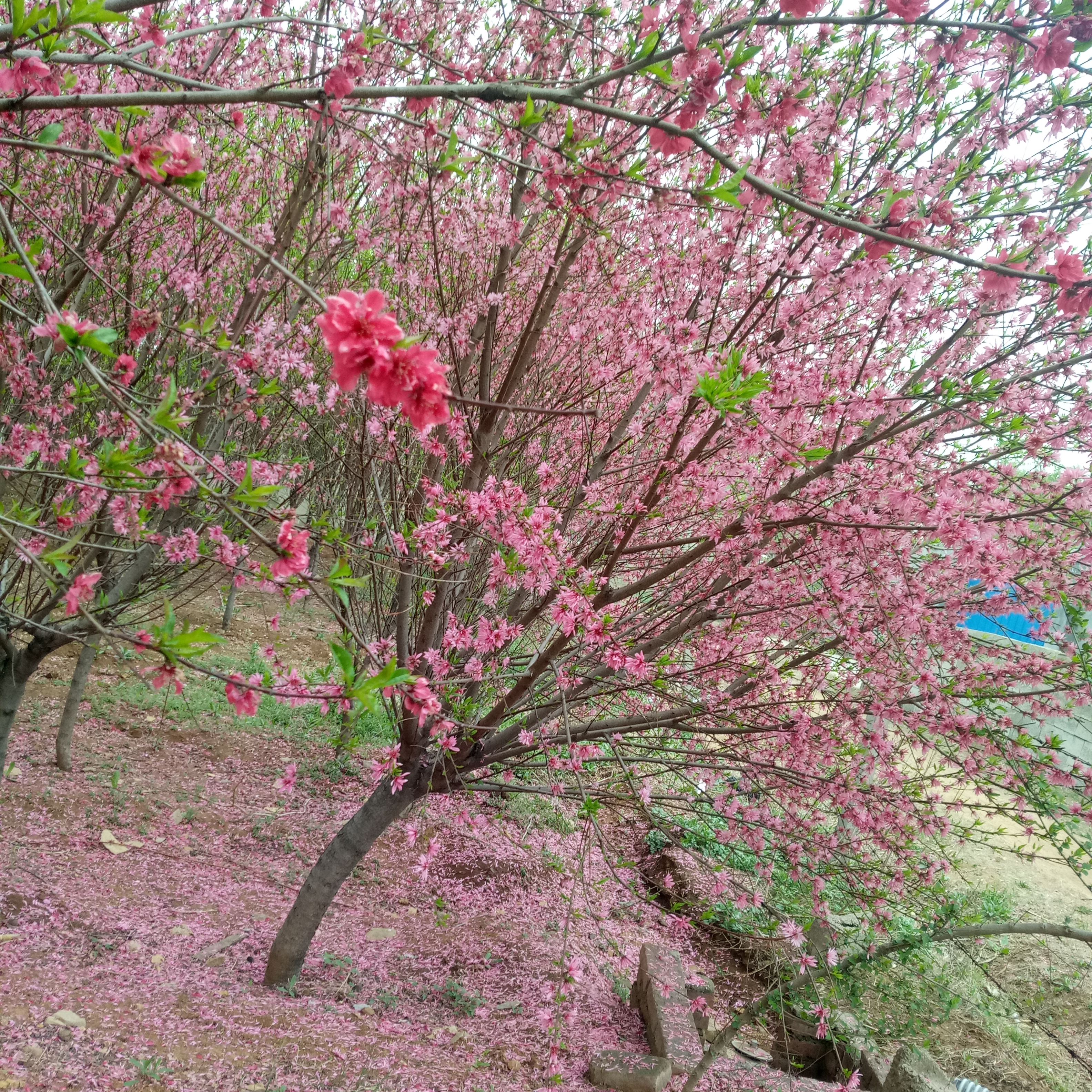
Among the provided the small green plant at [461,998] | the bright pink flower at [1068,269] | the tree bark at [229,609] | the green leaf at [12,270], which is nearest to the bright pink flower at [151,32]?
the green leaf at [12,270]

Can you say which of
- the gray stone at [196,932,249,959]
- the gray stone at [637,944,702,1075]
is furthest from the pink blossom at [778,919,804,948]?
the gray stone at [196,932,249,959]

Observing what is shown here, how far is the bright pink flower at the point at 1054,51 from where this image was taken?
1872mm

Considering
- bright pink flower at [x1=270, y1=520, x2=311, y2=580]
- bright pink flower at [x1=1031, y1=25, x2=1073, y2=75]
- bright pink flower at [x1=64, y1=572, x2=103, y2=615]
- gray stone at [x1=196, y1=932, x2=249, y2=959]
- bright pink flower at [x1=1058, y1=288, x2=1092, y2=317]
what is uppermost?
bright pink flower at [x1=1031, y1=25, x2=1073, y2=75]

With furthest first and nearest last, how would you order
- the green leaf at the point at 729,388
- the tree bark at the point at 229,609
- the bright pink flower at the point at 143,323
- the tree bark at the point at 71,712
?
the tree bark at the point at 229,609 → the tree bark at the point at 71,712 → the green leaf at the point at 729,388 → the bright pink flower at the point at 143,323

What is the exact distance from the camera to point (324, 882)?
452 centimetres

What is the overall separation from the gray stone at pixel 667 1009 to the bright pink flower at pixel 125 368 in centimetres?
475

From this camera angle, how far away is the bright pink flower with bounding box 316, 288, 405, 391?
1.09 meters

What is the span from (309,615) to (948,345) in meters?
12.9

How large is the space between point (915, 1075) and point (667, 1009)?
1700 millimetres

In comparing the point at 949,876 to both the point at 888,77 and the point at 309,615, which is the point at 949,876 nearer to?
the point at 888,77

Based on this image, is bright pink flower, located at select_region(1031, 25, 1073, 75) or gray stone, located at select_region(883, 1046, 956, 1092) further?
gray stone, located at select_region(883, 1046, 956, 1092)

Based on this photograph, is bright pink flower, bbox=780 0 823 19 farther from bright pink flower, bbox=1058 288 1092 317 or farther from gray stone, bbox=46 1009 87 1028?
gray stone, bbox=46 1009 87 1028

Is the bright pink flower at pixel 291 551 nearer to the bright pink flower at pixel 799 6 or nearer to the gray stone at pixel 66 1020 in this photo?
the bright pink flower at pixel 799 6

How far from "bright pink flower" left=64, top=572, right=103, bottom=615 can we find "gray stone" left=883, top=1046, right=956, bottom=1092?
589cm
